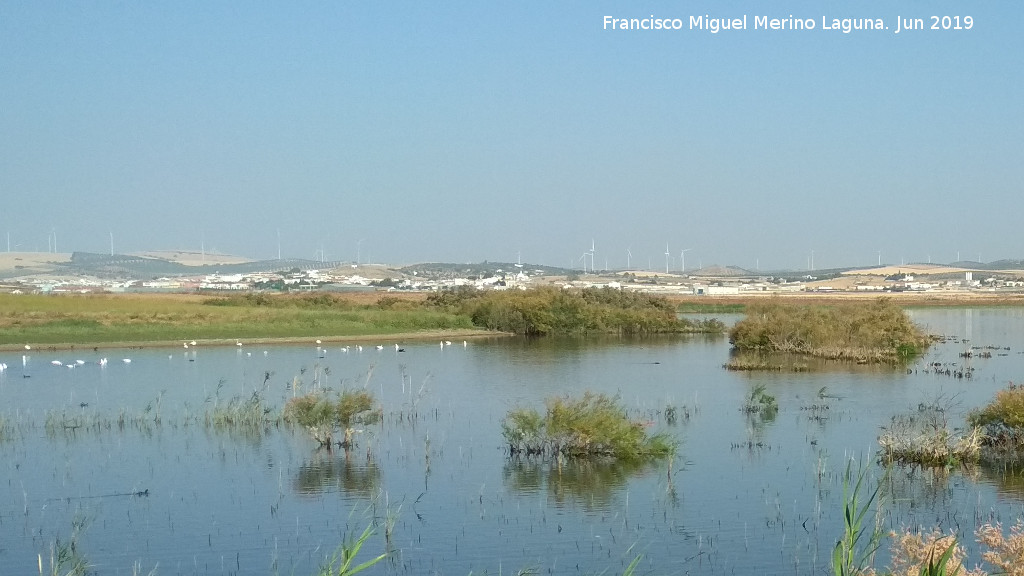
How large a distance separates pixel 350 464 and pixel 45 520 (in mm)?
5057

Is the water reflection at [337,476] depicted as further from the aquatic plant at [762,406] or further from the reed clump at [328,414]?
the aquatic plant at [762,406]

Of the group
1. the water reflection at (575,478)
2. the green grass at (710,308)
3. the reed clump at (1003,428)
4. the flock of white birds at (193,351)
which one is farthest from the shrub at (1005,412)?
the green grass at (710,308)

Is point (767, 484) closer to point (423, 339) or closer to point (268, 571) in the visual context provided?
point (268, 571)

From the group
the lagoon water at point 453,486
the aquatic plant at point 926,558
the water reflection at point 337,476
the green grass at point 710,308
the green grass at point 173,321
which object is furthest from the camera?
the green grass at point 710,308

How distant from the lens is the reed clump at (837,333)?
129ft

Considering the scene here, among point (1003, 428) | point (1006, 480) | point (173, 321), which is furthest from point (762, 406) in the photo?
point (173, 321)

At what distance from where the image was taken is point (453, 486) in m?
16.8

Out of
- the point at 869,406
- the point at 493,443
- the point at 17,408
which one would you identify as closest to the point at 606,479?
the point at 493,443

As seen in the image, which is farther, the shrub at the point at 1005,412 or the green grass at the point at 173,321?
the green grass at the point at 173,321

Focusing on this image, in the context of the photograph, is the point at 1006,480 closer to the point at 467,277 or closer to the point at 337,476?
the point at 337,476

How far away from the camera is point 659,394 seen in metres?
28.3

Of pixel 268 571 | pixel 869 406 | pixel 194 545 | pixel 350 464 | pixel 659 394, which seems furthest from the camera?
pixel 659 394

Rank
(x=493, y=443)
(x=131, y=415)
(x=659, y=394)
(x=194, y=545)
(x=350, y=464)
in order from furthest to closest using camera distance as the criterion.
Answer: (x=659, y=394) < (x=131, y=415) < (x=493, y=443) < (x=350, y=464) < (x=194, y=545)

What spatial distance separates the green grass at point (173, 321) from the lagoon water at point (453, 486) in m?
17.5
